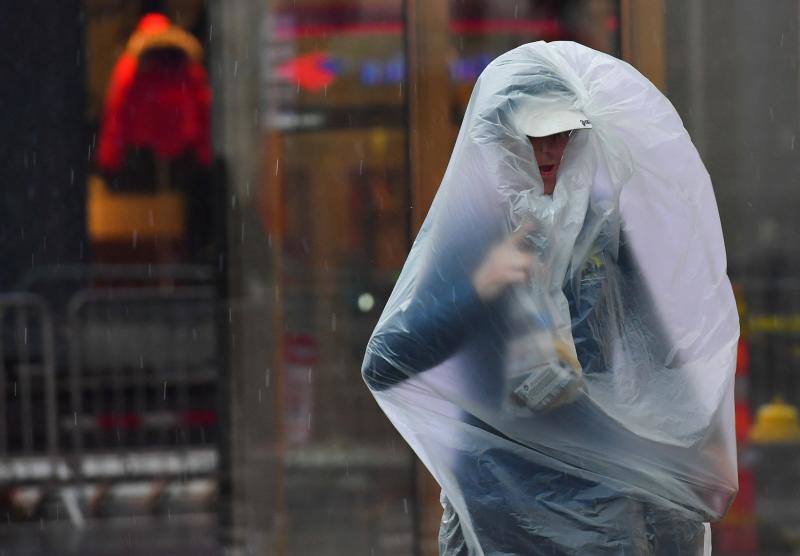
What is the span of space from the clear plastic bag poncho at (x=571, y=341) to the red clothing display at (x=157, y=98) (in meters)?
5.42

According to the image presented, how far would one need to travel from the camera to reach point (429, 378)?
101 inches

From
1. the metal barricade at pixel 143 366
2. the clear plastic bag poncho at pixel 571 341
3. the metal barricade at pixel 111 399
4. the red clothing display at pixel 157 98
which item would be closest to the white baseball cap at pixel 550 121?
the clear plastic bag poncho at pixel 571 341

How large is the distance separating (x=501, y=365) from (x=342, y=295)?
10.9ft

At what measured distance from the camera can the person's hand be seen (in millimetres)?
2420

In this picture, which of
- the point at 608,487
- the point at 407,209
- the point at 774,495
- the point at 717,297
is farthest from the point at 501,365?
the point at 774,495

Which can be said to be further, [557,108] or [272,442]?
[272,442]

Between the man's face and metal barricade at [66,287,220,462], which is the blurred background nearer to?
metal barricade at [66,287,220,462]

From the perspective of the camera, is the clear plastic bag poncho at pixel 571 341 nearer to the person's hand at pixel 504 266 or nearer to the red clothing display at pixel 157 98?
the person's hand at pixel 504 266

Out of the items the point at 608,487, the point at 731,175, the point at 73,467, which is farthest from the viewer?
the point at 73,467

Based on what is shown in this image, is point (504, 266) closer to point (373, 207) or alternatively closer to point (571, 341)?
point (571, 341)

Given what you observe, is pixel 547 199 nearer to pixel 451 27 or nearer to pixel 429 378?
pixel 429 378

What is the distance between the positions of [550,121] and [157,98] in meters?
5.64

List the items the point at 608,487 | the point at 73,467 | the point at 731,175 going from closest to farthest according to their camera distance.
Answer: the point at 608,487 → the point at 731,175 → the point at 73,467

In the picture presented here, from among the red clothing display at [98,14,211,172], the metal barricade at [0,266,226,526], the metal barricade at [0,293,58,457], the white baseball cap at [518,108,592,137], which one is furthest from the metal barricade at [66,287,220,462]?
the white baseball cap at [518,108,592,137]
